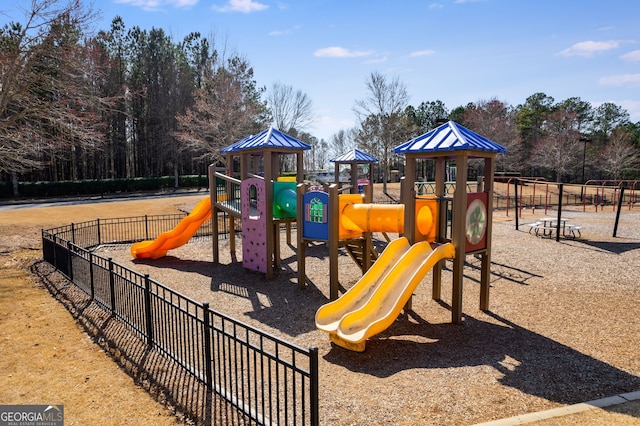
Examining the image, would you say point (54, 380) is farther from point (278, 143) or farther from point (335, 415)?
point (278, 143)

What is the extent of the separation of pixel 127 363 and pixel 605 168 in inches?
2082

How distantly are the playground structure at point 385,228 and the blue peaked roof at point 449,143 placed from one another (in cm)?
2

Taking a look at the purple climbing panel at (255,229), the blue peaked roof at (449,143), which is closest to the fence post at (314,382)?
the blue peaked roof at (449,143)

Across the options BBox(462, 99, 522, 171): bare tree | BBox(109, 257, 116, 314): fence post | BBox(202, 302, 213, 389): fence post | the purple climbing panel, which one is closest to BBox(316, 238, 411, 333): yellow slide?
BBox(202, 302, 213, 389): fence post

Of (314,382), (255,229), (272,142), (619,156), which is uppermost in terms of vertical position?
(619,156)

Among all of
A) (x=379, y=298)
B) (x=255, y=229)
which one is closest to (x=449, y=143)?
(x=379, y=298)

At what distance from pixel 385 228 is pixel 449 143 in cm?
232

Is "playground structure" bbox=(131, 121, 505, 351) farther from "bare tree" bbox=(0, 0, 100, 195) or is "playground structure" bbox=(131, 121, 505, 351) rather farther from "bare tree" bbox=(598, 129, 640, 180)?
"bare tree" bbox=(598, 129, 640, 180)

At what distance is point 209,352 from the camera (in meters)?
5.03

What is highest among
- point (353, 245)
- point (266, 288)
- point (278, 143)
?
point (278, 143)

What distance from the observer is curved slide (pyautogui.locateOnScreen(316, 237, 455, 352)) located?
6.20m

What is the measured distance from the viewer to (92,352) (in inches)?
246

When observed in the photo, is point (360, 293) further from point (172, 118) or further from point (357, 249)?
point (172, 118)

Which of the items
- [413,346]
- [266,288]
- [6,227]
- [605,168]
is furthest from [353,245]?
[605,168]
